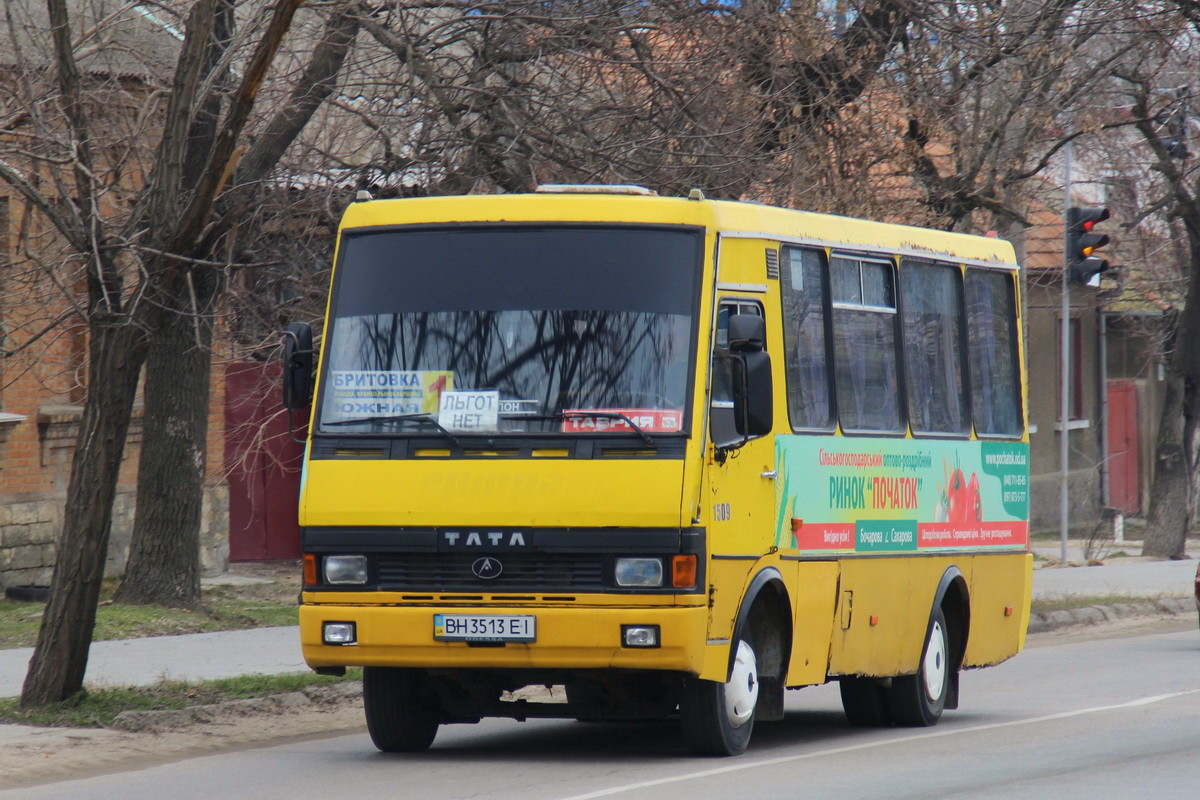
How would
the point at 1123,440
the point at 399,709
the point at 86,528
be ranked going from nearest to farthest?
the point at 399,709
the point at 86,528
the point at 1123,440

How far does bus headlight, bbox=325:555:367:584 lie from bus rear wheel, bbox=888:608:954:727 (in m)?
4.08

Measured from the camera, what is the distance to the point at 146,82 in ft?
52.0

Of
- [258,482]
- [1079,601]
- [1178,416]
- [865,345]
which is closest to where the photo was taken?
[865,345]

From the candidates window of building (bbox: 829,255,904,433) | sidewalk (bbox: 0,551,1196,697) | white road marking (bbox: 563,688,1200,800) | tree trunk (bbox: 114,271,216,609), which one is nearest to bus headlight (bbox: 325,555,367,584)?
white road marking (bbox: 563,688,1200,800)

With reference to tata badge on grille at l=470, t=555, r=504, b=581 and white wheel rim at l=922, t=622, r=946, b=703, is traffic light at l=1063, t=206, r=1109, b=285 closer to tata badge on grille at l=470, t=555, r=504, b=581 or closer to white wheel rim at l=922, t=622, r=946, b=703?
white wheel rim at l=922, t=622, r=946, b=703

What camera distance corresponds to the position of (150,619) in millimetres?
15375

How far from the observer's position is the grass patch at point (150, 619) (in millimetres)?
14688

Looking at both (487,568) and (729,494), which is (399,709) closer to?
(487,568)

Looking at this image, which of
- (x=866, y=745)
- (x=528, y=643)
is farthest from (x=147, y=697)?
(x=866, y=745)

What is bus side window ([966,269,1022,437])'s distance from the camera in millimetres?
12461

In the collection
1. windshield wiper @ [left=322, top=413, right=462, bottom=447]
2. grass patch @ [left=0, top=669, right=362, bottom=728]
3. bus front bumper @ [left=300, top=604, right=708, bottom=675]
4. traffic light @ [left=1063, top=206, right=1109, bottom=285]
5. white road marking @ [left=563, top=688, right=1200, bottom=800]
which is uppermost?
traffic light @ [left=1063, top=206, right=1109, bottom=285]

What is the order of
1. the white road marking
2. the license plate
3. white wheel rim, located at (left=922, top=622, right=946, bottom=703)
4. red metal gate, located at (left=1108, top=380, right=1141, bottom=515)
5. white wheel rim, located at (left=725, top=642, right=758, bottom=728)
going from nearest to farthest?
the white road marking < the license plate < white wheel rim, located at (left=725, top=642, right=758, bottom=728) < white wheel rim, located at (left=922, top=622, right=946, bottom=703) < red metal gate, located at (left=1108, top=380, right=1141, bottom=515)

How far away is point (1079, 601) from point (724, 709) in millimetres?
12396

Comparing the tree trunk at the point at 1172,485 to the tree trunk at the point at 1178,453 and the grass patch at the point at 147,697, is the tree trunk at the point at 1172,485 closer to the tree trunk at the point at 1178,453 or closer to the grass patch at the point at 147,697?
the tree trunk at the point at 1178,453
